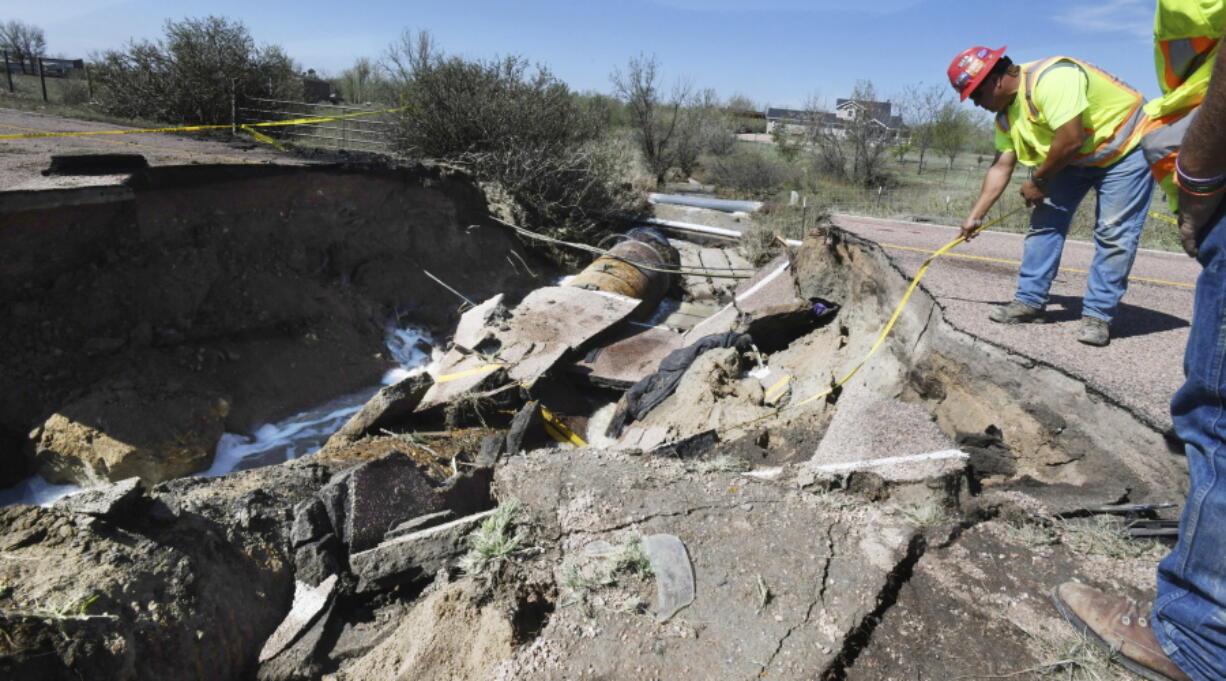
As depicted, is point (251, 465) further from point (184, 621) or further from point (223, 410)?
point (184, 621)

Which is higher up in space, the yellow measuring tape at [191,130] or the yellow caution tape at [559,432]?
the yellow measuring tape at [191,130]

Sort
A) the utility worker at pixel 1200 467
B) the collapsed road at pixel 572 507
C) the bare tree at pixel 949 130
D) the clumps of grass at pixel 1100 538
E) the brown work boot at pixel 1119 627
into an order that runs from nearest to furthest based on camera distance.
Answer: the utility worker at pixel 1200 467 < the brown work boot at pixel 1119 627 < the collapsed road at pixel 572 507 < the clumps of grass at pixel 1100 538 < the bare tree at pixel 949 130

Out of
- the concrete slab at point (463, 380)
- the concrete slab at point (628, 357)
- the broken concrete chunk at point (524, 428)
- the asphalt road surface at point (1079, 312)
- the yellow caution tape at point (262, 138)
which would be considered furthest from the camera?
the yellow caution tape at point (262, 138)

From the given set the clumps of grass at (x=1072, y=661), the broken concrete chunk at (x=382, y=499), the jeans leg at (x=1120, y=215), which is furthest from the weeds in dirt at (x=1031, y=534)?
the broken concrete chunk at (x=382, y=499)

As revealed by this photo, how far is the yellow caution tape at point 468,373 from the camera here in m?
6.31

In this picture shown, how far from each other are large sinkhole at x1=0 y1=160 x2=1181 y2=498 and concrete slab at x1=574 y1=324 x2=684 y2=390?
0.10 ft

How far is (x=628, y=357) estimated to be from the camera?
7324 mm

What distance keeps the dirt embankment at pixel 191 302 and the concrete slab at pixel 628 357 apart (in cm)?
281

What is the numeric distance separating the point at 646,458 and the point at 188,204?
21.3ft

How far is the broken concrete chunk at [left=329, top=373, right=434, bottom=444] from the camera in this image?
16.9ft

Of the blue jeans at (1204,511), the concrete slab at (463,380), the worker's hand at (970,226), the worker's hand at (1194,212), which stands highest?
the worker's hand at (1194,212)

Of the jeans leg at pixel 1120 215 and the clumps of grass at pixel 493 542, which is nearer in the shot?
the clumps of grass at pixel 493 542

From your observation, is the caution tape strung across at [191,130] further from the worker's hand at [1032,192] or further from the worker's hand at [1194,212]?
the worker's hand at [1194,212]

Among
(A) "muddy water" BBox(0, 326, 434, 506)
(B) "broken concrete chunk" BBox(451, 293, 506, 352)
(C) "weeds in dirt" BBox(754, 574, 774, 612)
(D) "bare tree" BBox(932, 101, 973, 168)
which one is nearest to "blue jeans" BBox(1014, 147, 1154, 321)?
(C) "weeds in dirt" BBox(754, 574, 774, 612)
